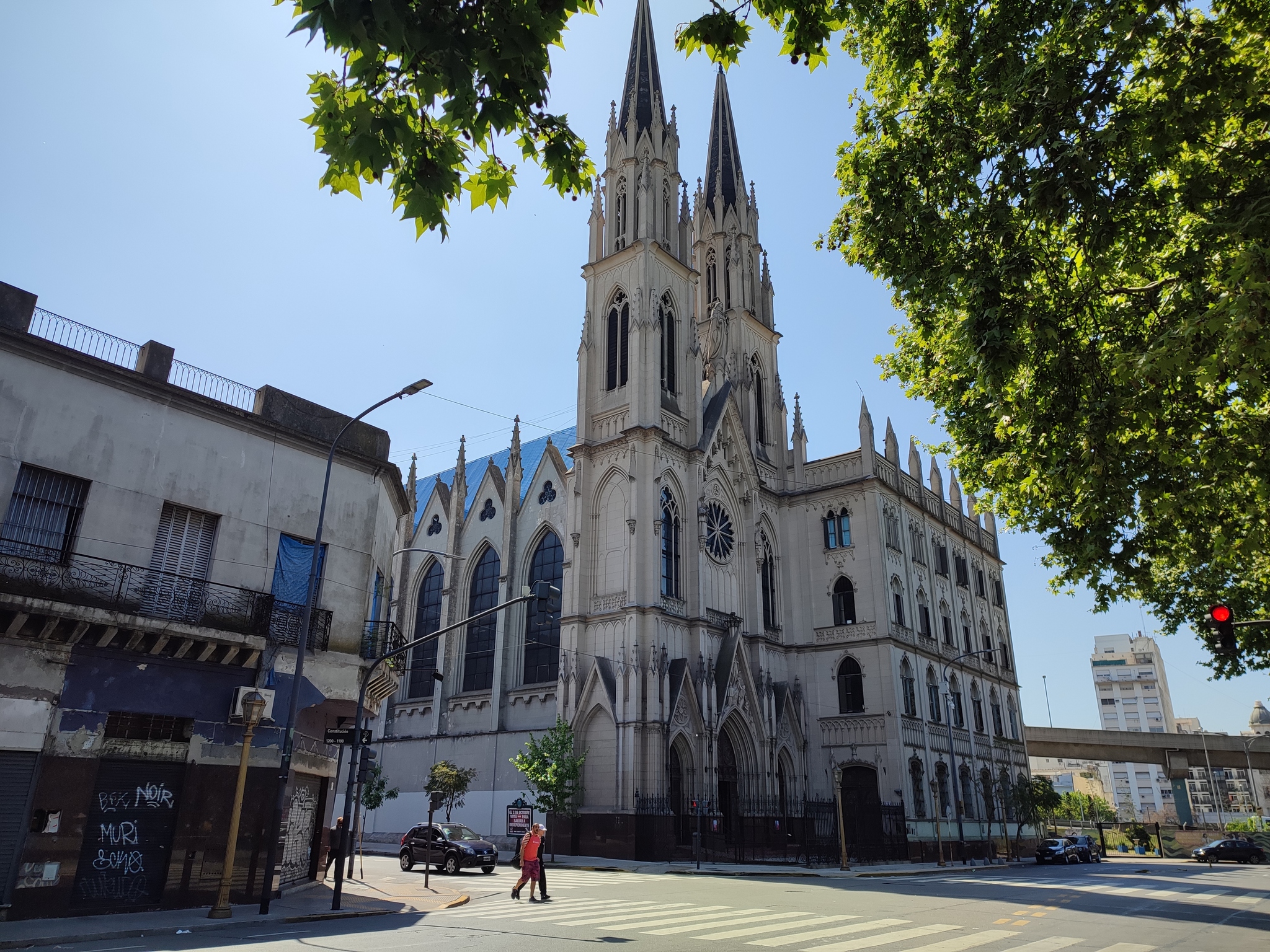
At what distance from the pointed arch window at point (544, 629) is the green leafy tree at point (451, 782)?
508cm

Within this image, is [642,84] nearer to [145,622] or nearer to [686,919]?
[145,622]

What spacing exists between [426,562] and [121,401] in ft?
114

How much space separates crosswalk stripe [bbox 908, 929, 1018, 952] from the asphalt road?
4 cm

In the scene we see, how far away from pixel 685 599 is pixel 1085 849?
2473cm

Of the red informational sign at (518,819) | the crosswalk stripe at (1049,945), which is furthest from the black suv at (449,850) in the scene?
the crosswalk stripe at (1049,945)

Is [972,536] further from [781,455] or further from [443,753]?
[443,753]

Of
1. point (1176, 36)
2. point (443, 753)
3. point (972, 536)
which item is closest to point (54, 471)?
point (1176, 36)

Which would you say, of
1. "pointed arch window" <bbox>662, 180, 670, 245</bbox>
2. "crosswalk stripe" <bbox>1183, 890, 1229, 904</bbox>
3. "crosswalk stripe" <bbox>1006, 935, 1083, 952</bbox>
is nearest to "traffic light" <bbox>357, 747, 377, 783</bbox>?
"crosswalk stripe" <bbox>1006, 935, 1083, 952</bbox>

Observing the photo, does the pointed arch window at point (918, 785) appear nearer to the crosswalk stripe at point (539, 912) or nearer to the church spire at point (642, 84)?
the crosswalk stripe at point (539, 912)

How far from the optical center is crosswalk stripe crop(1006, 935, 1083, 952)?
11516mm

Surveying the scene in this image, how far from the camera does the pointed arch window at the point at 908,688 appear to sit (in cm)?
4453

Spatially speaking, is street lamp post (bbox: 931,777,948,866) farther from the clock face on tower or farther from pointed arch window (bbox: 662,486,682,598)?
pointed arch window (bbox: 662,486,682,598)

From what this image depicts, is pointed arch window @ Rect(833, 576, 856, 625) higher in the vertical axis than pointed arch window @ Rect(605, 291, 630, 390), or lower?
lower

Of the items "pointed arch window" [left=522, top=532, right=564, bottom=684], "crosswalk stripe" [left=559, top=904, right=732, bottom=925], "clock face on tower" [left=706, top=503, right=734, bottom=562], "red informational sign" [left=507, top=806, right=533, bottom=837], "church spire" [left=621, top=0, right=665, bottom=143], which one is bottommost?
"crosswalk stripe" [left=559, top=904, right=732, bottom=925]
